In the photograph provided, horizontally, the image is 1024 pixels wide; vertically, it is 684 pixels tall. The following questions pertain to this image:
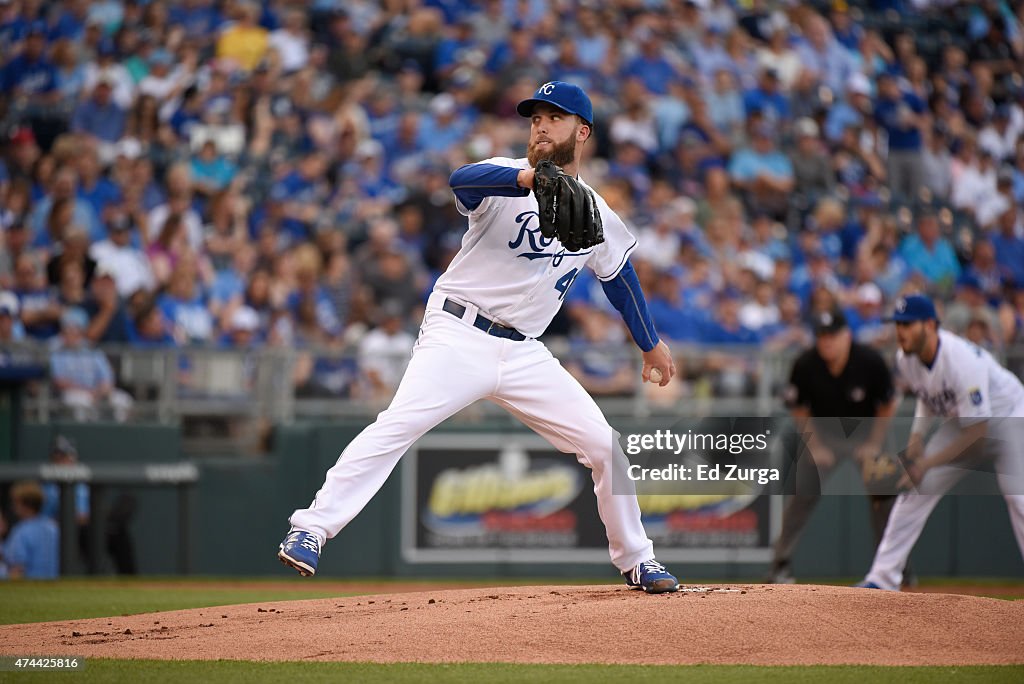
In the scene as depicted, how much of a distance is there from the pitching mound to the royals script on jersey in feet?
6.26

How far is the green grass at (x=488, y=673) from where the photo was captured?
13.3 ft

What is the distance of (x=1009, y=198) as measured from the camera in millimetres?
13594

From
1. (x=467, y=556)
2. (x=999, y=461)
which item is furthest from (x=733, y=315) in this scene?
(x=999, y=461)

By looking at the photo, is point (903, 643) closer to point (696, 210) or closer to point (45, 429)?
point (45, 429)

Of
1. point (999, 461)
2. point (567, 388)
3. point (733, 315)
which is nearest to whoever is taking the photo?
point (567, 388)

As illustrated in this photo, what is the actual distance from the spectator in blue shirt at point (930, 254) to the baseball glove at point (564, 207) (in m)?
8.61

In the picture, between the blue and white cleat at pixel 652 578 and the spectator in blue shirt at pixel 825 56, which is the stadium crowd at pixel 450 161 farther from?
the blue and white cleat at pixel 652 578

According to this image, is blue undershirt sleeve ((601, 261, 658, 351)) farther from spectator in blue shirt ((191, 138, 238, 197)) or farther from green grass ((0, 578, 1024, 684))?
spectator in blue shirt ((191, 138, 238, 197))

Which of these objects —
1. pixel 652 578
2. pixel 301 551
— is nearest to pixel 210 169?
pixel 652 578

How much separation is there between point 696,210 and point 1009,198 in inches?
140

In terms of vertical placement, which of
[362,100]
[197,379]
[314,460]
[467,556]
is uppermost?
[362,100]

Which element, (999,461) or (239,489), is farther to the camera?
(239,489)

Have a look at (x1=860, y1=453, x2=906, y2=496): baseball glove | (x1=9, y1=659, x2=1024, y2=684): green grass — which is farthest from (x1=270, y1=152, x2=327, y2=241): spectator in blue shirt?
(x1=9, y1=659, x2=1024, y2=684): green grass

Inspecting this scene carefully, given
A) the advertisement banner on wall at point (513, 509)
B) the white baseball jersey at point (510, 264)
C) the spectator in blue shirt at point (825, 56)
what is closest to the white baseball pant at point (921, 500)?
the advertisement banner on wall at point (513, 509)
